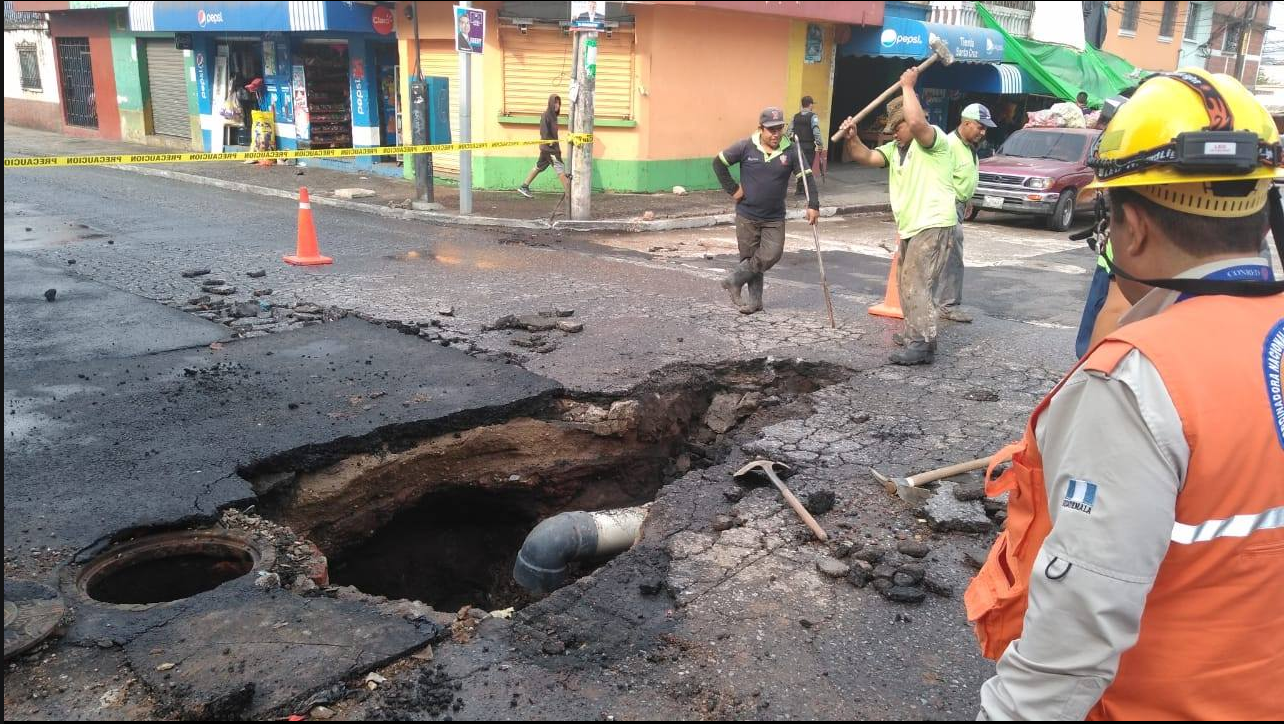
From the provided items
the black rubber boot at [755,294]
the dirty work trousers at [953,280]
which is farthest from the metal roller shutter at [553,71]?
the dirty work trousers at [953,280]

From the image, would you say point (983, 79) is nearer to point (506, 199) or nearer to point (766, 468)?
point (506, 199)

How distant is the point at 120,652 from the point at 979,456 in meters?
4.45

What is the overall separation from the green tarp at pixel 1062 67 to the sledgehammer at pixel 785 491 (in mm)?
19621

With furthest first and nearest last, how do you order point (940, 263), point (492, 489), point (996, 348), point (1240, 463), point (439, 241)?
point (439, 241) → point (996, 348) → point (940, 263) → point (492, 489) → point (1240, 463)

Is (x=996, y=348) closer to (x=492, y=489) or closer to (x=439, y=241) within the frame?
(x=492, y=489)

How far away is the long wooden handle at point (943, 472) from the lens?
4992 millimetres

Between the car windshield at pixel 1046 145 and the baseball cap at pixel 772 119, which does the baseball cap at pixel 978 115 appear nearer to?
the baseball cap at pixel 772 119

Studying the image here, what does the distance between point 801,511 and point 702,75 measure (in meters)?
14.0

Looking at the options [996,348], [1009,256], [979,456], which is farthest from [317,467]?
[1009,256]

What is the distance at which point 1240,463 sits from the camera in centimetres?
155

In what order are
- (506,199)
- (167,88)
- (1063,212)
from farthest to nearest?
(167,88), (506,199), (1063,212)

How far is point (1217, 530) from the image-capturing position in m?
1.58

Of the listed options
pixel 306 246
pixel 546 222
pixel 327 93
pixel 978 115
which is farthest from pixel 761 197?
pixel 327 93

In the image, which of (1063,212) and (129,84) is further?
(129,84)
